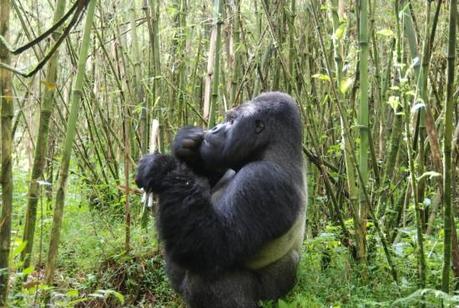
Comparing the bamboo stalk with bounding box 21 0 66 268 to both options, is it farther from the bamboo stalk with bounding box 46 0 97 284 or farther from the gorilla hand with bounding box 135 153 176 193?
the gorilla hand with bounding box 135 153 176 193

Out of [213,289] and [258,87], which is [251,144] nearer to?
[213,289]

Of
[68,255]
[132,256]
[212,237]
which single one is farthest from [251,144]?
[68,255]

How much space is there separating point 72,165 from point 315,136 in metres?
2.61

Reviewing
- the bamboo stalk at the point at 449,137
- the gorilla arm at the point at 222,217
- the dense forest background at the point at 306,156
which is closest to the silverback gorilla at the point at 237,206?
the gorilla arm at the point at 222,217

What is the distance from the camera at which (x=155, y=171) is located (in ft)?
Result: 9.64

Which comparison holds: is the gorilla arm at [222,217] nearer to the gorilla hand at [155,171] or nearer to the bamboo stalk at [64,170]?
the gorilla hand at [155,171]

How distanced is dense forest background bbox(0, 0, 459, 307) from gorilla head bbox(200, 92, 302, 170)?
0.76 feet

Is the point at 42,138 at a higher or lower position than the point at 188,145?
higher

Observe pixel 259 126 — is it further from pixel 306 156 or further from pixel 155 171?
pixel 306 156

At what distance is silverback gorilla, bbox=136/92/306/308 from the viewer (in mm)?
2836

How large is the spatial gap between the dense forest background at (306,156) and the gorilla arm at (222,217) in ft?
1.25

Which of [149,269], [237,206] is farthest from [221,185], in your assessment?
[149,269]

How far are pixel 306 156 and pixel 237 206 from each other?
1384 millimetres

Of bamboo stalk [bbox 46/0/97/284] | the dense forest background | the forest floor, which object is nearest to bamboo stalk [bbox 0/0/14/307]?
the dense forest background
